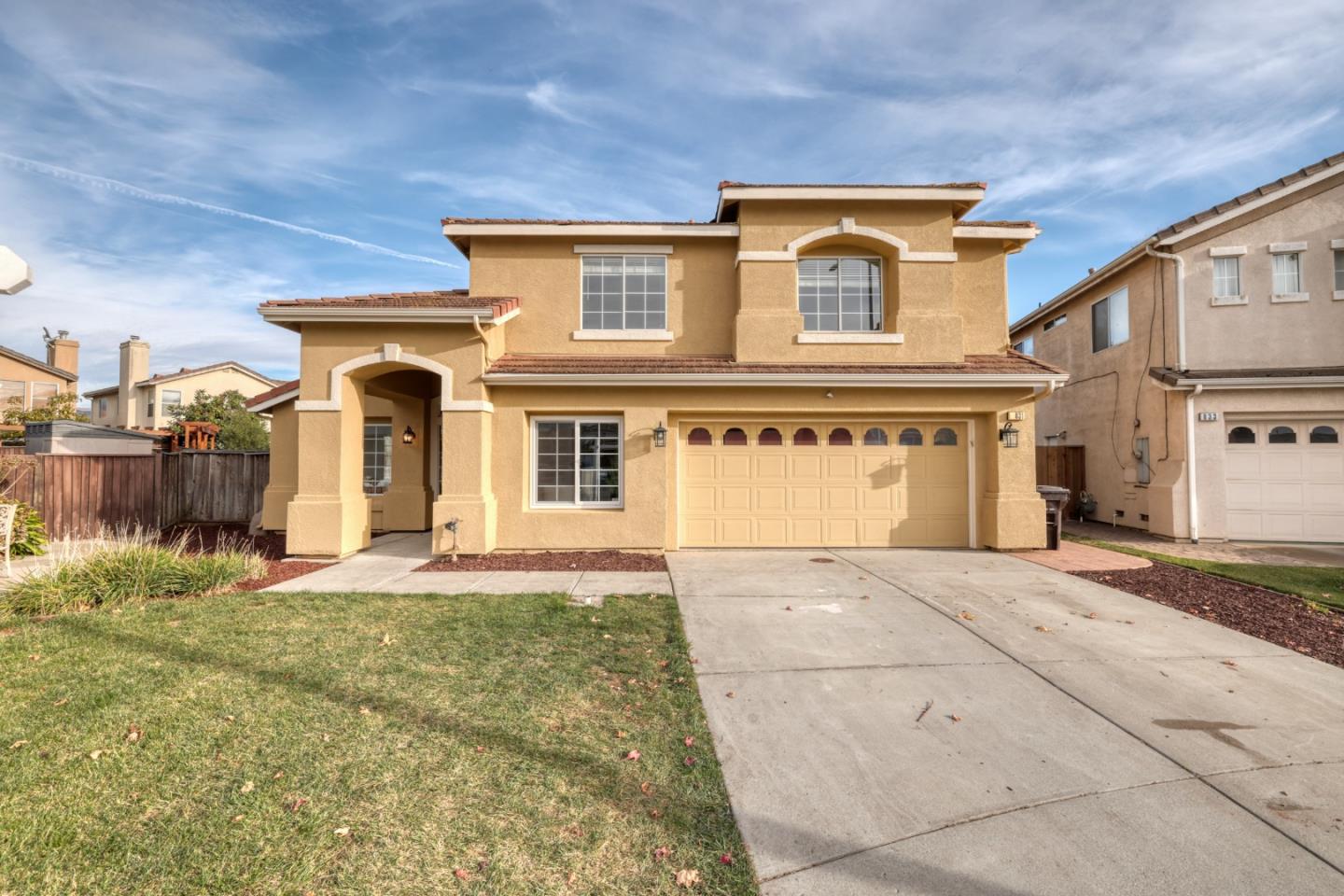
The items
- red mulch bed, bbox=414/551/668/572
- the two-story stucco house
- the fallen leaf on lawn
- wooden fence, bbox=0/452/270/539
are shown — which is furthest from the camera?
wooden fence, bbox=0/452/270/539

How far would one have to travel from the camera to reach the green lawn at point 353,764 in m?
2.58

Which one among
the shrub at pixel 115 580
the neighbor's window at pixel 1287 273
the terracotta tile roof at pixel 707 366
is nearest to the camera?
the shrub at pixel 115 580

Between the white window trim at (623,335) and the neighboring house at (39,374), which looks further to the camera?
the neighboring house at (39,374)

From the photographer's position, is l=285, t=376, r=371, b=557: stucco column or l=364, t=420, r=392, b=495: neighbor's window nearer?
l=285, t=376, r=371, b=557: stucco column

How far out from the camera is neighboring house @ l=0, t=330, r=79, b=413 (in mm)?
26750

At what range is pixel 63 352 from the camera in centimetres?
3056

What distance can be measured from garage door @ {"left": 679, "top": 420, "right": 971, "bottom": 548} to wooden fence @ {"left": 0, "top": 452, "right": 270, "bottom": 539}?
10.5 metres

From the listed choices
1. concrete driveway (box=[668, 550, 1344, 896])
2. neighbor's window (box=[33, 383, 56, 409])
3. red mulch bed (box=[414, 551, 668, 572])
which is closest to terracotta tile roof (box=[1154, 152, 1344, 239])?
concrete driveway (box=[668, 550, 1344, 896])

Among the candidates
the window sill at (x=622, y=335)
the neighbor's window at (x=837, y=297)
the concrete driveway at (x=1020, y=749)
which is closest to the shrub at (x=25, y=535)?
the window sill at (x=622, y=335)

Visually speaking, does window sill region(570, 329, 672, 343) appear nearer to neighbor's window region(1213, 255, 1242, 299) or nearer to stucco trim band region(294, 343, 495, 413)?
stucco trim band region(294, 343, 495, 413)

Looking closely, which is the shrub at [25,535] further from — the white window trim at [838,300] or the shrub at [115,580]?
the white window trim at [838,300]

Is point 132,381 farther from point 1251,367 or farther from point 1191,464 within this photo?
point 1251,367

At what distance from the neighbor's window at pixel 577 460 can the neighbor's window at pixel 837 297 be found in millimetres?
4403

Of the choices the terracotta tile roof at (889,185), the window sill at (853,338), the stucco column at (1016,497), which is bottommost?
the stucco column at (1016,497)
